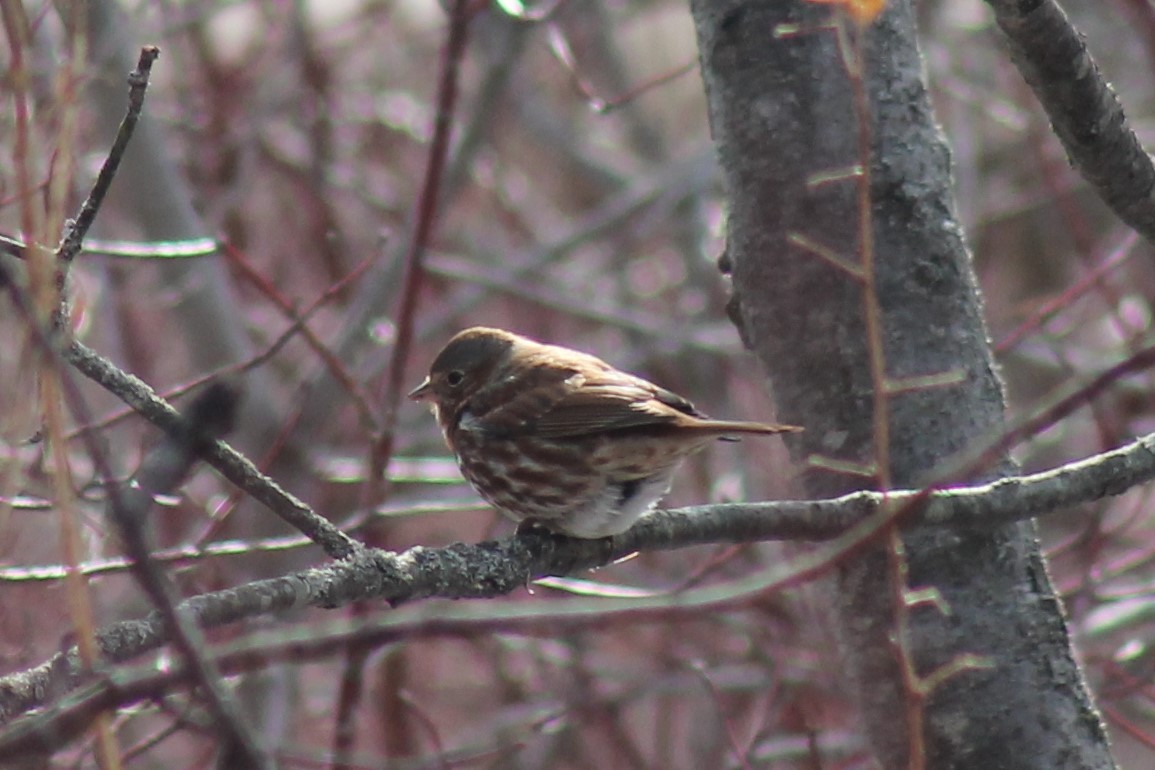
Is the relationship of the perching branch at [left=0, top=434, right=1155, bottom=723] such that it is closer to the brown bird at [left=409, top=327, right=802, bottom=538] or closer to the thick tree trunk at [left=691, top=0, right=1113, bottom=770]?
the thick tree trunk at [left=691, top=0, right=1113, bottom=770]

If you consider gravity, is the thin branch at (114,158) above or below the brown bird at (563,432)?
above

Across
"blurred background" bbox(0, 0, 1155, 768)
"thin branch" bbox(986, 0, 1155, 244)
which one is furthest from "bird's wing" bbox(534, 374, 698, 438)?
"thin branch" bbox(986, 0, 1155, 244)

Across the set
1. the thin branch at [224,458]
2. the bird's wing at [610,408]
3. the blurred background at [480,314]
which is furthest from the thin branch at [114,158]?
the bird's wing at [610,408]

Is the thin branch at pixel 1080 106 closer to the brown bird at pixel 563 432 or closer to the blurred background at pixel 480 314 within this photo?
the brown bird at pixel 563 432

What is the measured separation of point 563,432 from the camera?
415 cm

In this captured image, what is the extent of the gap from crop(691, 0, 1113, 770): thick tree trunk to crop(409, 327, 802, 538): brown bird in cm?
25

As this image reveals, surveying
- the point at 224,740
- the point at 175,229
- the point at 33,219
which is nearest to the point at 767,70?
the point at 33,219

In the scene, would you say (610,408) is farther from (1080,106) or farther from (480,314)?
(480,314)

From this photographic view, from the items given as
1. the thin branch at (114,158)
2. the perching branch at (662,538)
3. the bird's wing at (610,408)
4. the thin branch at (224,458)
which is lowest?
the perching branch at (662,538)

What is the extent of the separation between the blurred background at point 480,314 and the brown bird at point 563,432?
0.30 metres

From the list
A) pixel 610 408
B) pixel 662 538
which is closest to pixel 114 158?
pixel 662 538

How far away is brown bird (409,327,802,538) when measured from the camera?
374cm

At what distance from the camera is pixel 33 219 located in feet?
6.02

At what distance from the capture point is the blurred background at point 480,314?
518 centimetres
